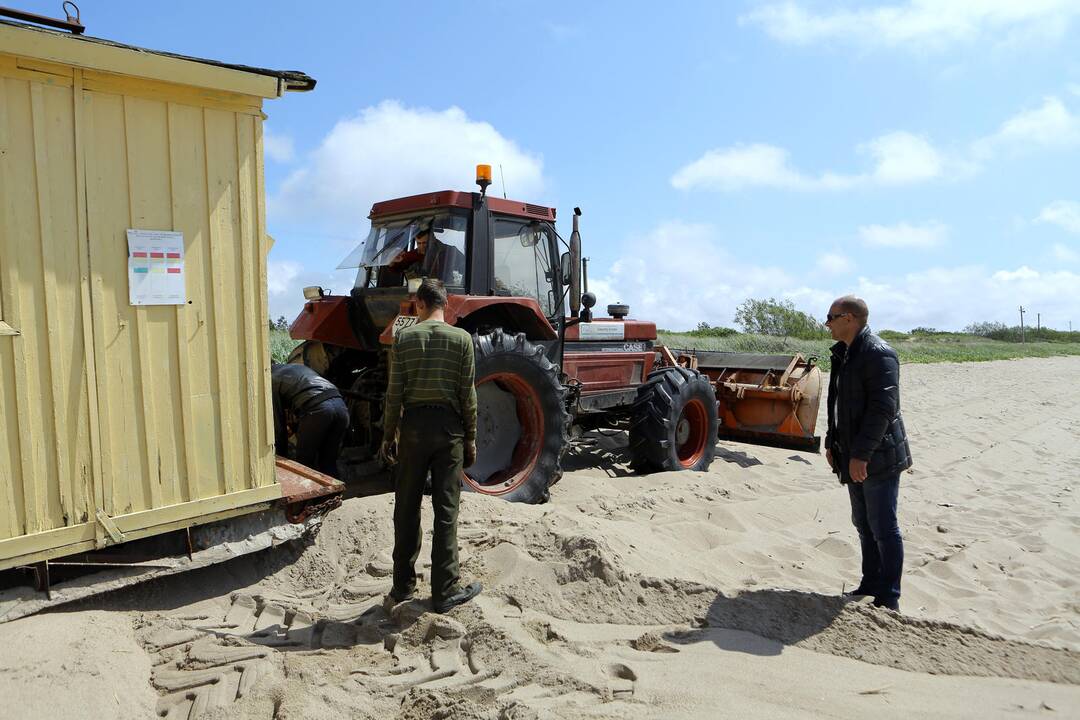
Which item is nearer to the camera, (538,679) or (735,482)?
(538,679)

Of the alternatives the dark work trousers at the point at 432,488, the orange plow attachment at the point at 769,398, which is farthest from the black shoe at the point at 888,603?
the orange plow attachment at the point at 769,398

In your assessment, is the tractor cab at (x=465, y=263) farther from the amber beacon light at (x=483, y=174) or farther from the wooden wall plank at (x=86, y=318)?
the wooden wall plank at (x=86, y=318)

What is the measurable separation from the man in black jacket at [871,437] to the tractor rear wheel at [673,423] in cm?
340

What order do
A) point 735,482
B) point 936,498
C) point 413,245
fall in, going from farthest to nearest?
point 735,482 < point 936,498 < point 413,245

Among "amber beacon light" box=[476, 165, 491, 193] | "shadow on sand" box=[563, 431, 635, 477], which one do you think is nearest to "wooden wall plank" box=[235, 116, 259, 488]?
"amber beacon light" box=[476, 165, 491, 193]

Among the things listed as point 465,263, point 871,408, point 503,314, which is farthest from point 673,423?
point 871,408

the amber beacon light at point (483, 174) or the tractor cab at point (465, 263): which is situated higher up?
the amber beacon light at point (483, 174)

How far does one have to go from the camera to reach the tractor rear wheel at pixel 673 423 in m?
7.36

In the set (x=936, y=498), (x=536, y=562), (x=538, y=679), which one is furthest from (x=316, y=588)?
(x=936, y=498)

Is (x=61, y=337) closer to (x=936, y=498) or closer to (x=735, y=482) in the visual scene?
(x=735, y=482)

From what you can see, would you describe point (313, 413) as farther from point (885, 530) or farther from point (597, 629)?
point (885, 530)

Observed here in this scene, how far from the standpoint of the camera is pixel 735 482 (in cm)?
730

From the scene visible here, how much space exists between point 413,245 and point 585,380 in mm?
2166

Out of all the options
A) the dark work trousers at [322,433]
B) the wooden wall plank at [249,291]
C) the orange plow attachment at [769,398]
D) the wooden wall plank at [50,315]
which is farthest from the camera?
the orange plow attachment at [769,398]
